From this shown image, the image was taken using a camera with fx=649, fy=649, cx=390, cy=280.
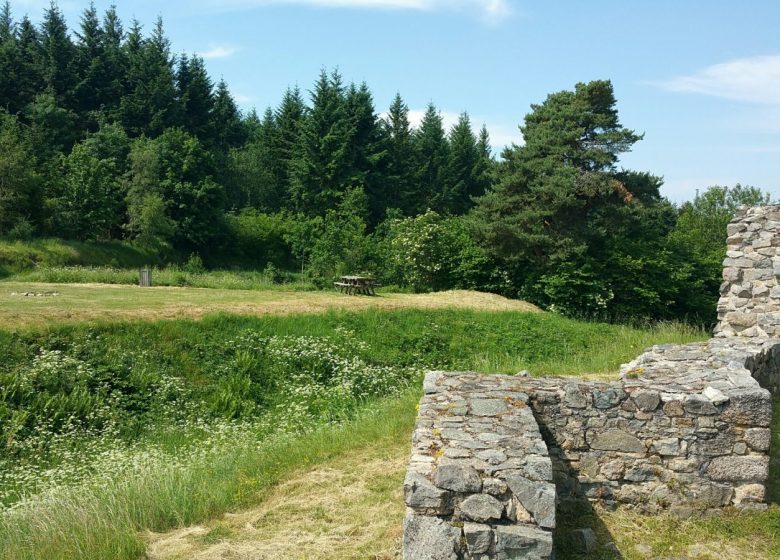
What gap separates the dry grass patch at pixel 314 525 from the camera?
4.98m

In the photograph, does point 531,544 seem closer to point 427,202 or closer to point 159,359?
point 159,359

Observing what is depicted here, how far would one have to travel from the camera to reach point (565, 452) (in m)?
5.92

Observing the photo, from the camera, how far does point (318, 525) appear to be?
551 cm

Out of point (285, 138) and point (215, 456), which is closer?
point (215, 456)

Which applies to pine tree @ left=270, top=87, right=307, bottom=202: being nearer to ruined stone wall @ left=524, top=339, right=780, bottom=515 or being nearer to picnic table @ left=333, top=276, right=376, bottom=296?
picnic table @ left=333, top=276, right=376, bottom=296

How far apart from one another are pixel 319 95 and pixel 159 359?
34926mm

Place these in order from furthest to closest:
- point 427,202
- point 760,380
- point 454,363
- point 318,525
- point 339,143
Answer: point 427,202, point 339,143, point 454,363, point 760,380, point 318,525

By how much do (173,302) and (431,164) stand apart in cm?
3738

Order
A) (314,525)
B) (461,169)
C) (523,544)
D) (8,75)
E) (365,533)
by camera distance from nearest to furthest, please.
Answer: (523,544) < (365,533) < (314,525) < (8,75) < (461,169)

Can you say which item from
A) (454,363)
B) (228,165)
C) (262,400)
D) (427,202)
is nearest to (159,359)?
(262,400)

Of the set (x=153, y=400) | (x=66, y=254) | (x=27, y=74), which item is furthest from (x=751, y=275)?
(x=27, y=74)

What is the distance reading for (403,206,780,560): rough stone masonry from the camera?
4094mm

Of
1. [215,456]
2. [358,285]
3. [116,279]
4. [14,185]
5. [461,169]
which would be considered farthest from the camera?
[461,169]

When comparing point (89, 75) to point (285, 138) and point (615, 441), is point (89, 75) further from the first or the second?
point (615, 441)
